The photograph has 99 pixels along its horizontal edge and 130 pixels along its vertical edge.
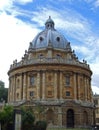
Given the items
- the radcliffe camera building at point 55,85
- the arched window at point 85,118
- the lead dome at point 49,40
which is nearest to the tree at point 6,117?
the radcliffe camera building at point 55,85

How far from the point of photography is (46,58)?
68188 millimetres

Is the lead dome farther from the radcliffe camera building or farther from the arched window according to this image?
the arched window

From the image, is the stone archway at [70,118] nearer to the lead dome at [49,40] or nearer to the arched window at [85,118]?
the arched window at [85,118]

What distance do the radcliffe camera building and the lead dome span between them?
895 millimetres

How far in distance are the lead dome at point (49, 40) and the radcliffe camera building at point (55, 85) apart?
2.94 ft

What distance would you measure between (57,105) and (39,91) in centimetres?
607

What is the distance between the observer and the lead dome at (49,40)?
76.1m

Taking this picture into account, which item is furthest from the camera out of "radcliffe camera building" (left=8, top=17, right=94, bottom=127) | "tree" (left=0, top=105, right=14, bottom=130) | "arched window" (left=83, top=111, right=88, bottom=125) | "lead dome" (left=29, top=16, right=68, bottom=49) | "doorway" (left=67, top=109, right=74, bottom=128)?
"lead dome" (left=29, top=16, right=68, bottom=49)

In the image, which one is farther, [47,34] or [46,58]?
[47,34]

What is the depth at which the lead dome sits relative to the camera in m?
76.1

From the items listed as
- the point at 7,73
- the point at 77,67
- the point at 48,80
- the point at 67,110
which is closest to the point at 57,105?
the point at 67,110

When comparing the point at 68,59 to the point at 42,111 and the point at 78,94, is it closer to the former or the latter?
the point at 78,94

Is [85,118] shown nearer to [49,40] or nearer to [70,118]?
[70,118]

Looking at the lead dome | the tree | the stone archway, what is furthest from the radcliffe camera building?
the tree
